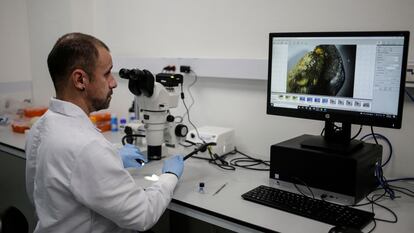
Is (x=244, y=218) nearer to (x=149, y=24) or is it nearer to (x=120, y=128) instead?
(x=120, y=128)

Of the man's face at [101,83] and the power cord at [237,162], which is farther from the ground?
the man's face at [101,83]

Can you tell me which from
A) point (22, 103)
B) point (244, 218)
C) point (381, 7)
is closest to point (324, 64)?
point (381, 7)

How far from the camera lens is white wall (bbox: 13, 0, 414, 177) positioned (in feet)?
5.62

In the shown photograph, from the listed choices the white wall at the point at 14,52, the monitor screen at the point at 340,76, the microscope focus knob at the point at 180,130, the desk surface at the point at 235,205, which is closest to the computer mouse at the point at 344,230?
the desk surface at the point at 235,205

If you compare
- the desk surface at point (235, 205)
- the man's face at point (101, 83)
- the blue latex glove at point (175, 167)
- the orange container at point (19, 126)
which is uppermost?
the man's face at point (101, 83)

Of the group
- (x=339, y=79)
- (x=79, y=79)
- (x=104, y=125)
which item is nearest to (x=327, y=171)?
(x=339, y=79)

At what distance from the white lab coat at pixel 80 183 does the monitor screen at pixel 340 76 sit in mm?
753

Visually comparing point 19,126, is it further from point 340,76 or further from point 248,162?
point 340,76

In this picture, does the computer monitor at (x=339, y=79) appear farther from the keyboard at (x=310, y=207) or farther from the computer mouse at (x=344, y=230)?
the computer mouse at (x=344, y=230)

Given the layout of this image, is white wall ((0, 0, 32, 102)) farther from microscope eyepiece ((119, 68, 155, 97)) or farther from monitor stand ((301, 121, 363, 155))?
monitor stand ((301, 121, 363, 155))

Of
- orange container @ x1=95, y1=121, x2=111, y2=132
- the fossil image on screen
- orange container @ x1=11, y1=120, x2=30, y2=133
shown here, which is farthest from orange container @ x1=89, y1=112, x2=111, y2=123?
the fossil image on screen

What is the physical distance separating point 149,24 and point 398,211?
1.86 metres

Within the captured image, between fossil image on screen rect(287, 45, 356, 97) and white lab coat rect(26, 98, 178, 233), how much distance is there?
0.78 metres

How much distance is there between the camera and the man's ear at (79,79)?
1.19 metres
